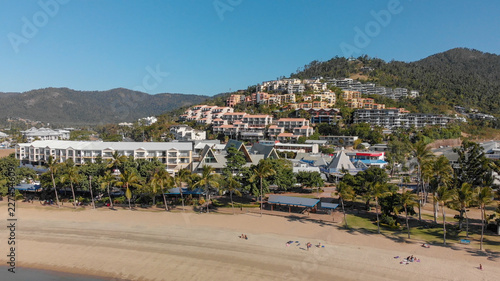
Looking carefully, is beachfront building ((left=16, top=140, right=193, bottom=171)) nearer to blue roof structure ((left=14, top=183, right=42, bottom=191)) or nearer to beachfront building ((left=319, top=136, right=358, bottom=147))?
→ blue roof structure ((left=14, top=183, right=42, bottom=191))

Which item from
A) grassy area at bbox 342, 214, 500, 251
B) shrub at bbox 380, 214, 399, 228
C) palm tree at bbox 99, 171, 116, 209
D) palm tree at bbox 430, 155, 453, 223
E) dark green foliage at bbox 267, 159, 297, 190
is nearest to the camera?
grassy area at bbox 342, 214, 500, 251

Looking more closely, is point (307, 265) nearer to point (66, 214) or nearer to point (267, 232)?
point (267, 232)

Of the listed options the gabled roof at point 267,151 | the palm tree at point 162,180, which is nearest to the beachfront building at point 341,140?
the gabled roof at point 267,151

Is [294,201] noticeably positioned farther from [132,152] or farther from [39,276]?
[132,152]

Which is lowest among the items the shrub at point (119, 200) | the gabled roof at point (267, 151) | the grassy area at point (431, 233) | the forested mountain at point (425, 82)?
the grassy area at point (431, 233)

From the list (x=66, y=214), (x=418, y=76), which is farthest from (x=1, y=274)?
(x=418, y=76)

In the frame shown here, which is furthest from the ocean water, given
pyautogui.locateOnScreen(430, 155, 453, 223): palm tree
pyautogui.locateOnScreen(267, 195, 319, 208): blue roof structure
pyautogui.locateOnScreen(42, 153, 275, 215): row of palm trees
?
pyautogui.locateOnScreen(430, 155, 453, 223): palm tree

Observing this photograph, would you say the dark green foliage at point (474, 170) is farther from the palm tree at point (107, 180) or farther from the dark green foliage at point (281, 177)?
the palm tree at point (107, 180)
